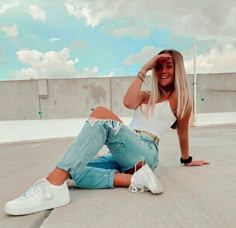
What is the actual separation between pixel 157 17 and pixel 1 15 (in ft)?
10.9

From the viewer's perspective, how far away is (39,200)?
3.24 feet

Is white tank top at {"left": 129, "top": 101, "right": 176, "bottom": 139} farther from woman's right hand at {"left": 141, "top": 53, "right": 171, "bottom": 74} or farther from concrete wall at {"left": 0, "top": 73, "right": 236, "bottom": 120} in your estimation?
concrete wall at {"left": 0, "top": 73, "right": 236, "bottom": 120}

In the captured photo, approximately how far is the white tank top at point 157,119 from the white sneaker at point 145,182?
25cm

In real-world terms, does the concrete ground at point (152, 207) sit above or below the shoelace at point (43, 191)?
below

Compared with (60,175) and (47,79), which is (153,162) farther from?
(47,79)

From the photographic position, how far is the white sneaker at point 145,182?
44.4 inches

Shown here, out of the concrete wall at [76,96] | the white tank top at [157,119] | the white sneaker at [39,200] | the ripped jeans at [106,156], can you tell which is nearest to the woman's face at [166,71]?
the white tank top at [157,119]

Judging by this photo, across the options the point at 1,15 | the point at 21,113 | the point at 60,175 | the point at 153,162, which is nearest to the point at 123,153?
the point at 153,162

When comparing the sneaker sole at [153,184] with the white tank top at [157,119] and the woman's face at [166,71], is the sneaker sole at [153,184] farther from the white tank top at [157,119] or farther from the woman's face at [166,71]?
the woman's face at [166,71]

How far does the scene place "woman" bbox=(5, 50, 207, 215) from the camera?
1.02 metres

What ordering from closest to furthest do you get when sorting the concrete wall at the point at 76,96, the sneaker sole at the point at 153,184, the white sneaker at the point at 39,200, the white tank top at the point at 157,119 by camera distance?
the white sneaker at the point at 39,200
the sneaker sole at the point at 153,184
the white tank top at the point at 157,119
the concrete wall at the point at 76,96

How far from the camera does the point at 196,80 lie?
6840mm

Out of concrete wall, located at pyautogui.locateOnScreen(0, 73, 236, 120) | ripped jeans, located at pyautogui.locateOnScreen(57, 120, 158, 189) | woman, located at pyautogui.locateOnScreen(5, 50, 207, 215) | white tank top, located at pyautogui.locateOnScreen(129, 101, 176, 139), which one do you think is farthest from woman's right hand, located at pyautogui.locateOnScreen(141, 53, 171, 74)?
concrete wall, located at pyautogui.locateOnScreen(0, 73, 236, 120)

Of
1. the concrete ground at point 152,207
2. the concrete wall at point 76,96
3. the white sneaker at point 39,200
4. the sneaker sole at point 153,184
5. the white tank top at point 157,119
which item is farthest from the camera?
the concrete wall at point 76,96
